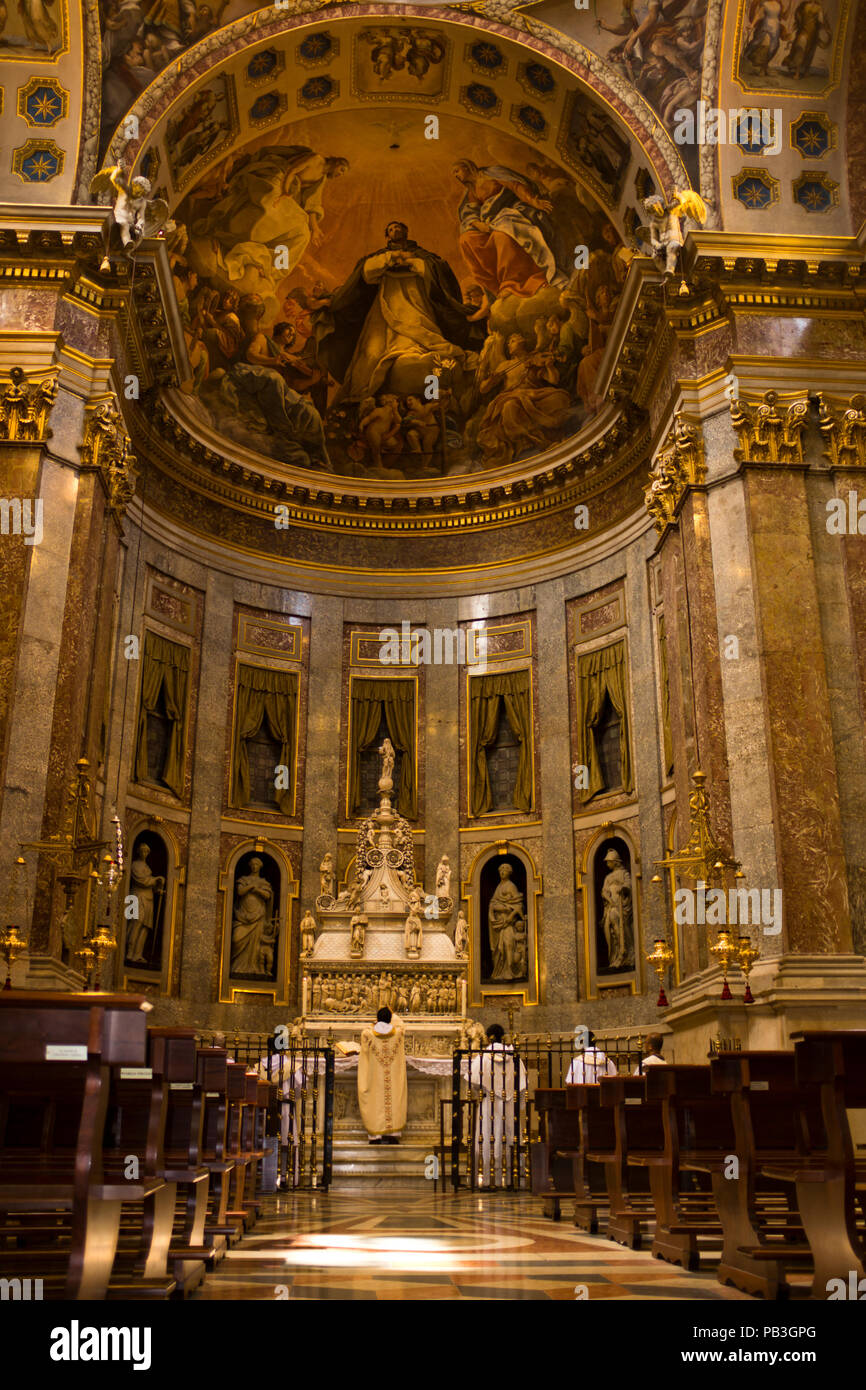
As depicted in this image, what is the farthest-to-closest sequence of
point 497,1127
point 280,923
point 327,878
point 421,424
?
point 421,424 < point 280,923 < point 327,878 < point 497,1127

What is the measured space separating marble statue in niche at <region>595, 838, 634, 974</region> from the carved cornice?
7.91 meters

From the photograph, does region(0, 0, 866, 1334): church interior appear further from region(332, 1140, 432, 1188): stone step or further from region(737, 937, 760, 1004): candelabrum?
region(737, 937, 760, 1004): candelabrum

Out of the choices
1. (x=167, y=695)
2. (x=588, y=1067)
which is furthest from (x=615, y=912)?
(x=167, y=695)

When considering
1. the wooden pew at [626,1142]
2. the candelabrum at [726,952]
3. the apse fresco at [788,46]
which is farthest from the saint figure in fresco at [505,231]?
the wooden pew at [626,1142]

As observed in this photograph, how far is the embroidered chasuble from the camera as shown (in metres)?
15.1

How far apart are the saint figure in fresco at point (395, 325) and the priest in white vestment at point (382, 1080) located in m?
13.6

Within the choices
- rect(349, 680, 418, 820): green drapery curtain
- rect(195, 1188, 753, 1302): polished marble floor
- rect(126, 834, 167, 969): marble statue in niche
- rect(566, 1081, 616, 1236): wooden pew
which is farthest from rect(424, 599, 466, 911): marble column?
rect(566, 1081, 616, 1236): wooden pew

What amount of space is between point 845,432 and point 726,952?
6.61 meters

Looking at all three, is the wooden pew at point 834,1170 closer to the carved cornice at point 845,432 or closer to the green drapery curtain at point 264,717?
the carved cornice at point 845,432

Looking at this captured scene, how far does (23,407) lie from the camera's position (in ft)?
48.1

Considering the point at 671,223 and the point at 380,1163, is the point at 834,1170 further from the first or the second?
the point at 671,223

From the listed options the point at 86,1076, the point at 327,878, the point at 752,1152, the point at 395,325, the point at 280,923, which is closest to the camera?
the point at 86,1076

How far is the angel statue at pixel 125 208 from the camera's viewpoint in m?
15.6
